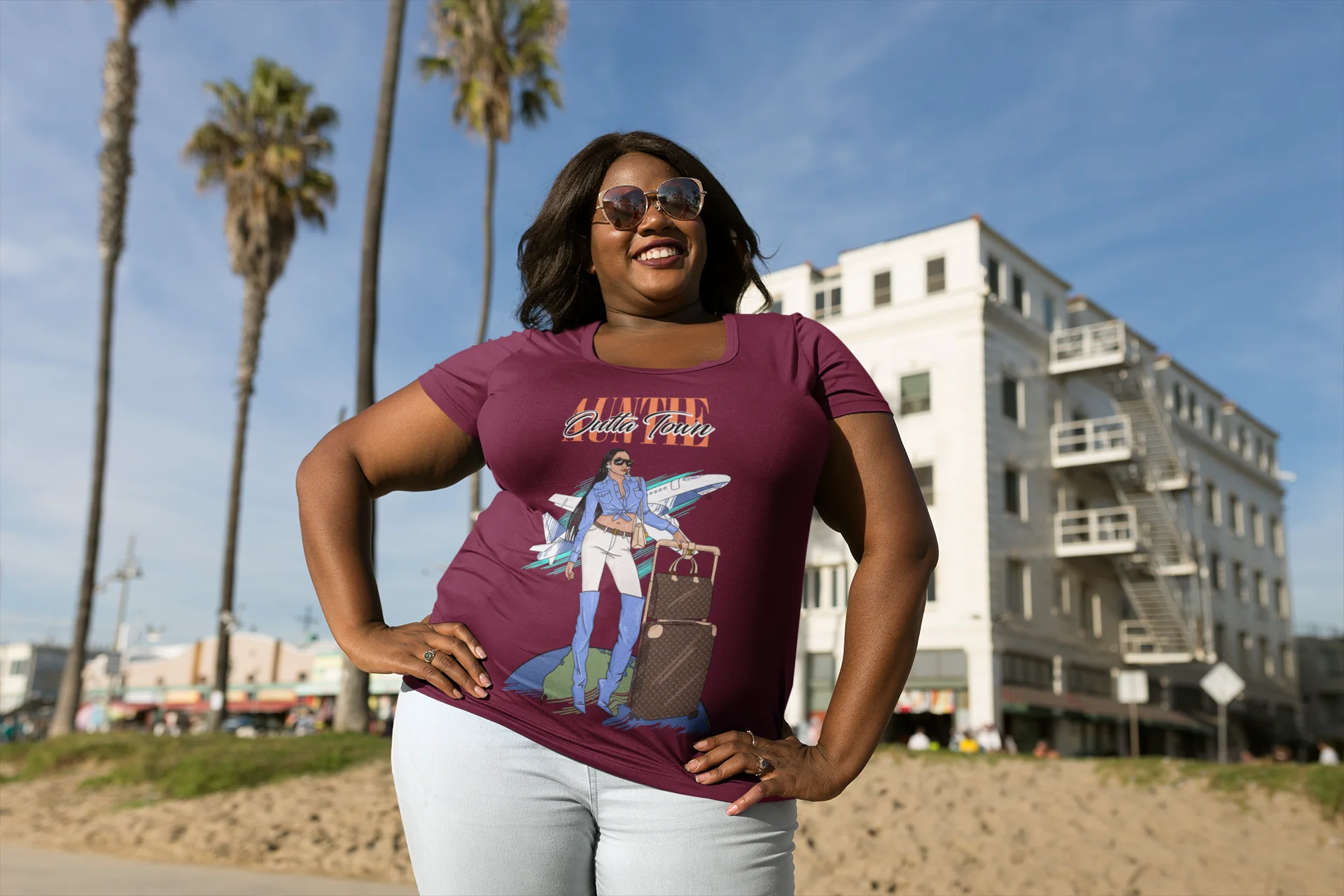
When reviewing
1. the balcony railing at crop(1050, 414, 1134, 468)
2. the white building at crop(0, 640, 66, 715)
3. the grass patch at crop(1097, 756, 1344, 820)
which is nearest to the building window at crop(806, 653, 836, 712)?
the balcony railing at crop(1050, 414, 1134, 468)

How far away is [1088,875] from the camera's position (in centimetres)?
684

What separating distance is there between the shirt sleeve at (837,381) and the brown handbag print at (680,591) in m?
0.35

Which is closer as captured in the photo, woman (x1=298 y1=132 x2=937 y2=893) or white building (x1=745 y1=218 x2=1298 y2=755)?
woman (x1=298 y1=132 x2=937 y2=893)

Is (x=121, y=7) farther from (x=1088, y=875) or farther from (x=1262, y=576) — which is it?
(x=1262, y=576)

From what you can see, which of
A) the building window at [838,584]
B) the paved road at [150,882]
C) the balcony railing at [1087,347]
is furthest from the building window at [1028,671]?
the paved road at [150,882]

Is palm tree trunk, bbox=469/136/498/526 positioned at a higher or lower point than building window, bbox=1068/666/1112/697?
higher

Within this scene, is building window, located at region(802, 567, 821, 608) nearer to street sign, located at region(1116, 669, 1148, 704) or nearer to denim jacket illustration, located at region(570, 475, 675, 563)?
street sign, located at region(1116, 669, 1148, 704)

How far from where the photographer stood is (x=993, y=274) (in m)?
30.5

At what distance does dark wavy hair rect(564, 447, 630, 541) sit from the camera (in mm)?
1734

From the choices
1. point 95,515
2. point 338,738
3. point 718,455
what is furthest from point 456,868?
point 95,515

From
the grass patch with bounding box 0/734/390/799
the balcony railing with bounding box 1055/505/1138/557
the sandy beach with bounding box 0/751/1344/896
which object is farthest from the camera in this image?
the balcony railing with bounding box 1055/505/1138/557

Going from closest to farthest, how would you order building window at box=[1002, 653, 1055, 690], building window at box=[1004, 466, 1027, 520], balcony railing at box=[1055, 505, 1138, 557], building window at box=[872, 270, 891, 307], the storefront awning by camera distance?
the storefront awning < building window at box=[1002, 653, 1055, 690] < building window at box=[1004, 466, 1027, 520] < balcony railing at box=[1055, 505, 1138, 557] < building window at box=[872, 270, 891, 307]

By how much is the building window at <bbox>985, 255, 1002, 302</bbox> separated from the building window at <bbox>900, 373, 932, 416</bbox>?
2892 millimetres

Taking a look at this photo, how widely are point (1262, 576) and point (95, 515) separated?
44.1 metres
